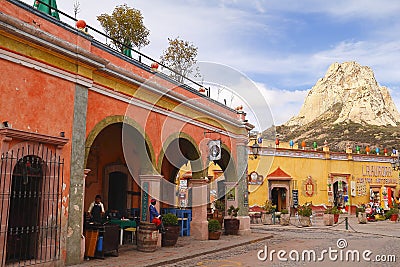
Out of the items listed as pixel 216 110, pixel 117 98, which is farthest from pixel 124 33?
pixel 117 98

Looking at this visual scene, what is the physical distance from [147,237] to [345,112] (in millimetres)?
68089

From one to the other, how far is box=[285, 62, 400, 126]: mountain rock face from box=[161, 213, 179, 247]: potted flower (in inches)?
2446

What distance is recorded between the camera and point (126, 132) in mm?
11375

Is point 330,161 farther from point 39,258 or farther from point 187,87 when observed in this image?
point 39,258

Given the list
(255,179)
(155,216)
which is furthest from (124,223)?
(255,179)

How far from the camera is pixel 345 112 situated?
238ft

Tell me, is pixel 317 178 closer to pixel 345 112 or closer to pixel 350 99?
pixel 345 112

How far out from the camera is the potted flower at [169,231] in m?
11.7

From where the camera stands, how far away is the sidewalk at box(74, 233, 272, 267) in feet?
29.5

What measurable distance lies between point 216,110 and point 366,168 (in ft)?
71.7

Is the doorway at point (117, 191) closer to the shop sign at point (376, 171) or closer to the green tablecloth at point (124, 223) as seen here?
the green tablecloth at point (124, 223)

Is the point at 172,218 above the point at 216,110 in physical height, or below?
below

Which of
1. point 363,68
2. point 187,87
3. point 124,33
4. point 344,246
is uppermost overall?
point 363,68

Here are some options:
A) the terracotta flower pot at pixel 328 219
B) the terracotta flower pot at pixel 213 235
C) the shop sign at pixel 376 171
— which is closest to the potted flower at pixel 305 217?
the terracotta flower pot at pixel 328 219
